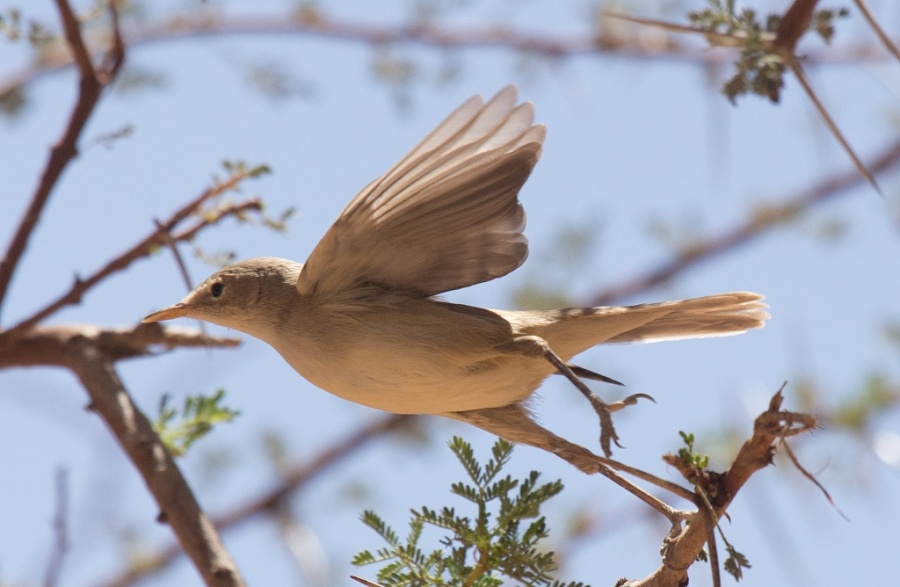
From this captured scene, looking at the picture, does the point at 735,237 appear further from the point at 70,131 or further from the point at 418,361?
the point at 70,131

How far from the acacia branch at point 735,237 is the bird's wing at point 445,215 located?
2.30 m

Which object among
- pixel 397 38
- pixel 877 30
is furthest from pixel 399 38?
pixel 877 30

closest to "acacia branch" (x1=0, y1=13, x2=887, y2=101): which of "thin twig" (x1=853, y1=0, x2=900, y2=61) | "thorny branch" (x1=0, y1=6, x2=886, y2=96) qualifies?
"thorny branch" (x1=0, y1=6, x2=886, y2=96)

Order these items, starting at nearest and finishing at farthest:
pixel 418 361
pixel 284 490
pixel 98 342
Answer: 1. pixel 418 361
2. pixel 98 342
3. pixel 284 490

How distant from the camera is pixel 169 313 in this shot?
11.4 ft

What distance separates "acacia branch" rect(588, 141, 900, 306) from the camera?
5.32 m

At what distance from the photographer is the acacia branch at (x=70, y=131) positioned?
3.25m

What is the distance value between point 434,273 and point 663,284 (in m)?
2.50

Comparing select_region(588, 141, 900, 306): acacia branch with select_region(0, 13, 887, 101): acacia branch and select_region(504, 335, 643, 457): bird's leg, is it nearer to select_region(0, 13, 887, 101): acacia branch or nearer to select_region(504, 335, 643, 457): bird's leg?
select_region(0, 13, 887, 101): acacia branch

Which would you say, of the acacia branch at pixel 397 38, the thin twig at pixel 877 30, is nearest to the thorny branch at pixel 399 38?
the acacia branch at pixel 397 38

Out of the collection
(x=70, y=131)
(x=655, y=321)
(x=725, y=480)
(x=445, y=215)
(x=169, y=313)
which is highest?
(x=70, y=131)

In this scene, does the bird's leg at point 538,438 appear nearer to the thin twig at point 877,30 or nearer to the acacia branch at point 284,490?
the thin twig at point 877,30

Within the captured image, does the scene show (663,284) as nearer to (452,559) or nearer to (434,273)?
(434,273)

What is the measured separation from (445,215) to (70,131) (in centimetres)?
142
